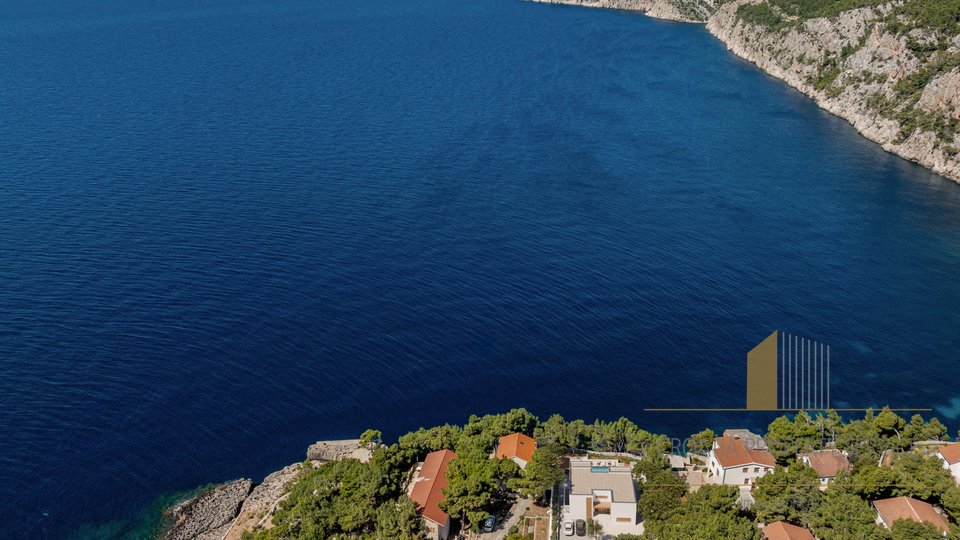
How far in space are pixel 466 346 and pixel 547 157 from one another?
2470 inches

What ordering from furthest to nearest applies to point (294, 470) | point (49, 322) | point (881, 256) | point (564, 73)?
point (564, 73)
point (881, 256)
point (49, 322)
point (294, 470)

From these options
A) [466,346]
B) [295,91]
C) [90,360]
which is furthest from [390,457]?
[295,91]

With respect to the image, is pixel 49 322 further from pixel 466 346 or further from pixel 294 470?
pixel 466 346

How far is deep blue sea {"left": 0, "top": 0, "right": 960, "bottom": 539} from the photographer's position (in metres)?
76.8

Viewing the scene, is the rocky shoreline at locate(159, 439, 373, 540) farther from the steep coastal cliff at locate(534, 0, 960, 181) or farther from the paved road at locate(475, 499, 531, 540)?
the steep coastal cliff at locate(534, 0, 960, 181)

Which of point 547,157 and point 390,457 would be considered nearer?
point 390,457

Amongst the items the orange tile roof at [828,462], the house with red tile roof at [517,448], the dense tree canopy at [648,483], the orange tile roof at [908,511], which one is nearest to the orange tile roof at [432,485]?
the dense tree canopy at [648,483]

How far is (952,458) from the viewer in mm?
62375

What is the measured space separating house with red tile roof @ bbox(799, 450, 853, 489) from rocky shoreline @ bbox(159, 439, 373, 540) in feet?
132

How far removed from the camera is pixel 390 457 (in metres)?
66.2

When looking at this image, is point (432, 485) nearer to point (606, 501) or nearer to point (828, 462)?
A: point (606, 501)

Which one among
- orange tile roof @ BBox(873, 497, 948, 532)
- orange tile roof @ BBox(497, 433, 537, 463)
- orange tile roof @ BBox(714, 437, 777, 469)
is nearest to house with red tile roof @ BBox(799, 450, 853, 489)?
orange tile roof @ BBox(714, 437, 777, 469)

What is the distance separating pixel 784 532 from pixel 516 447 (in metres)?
23.2

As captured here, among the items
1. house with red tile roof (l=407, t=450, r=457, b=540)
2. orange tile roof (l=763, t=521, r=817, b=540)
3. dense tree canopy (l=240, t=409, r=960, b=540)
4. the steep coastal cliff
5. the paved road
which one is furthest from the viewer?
the steep coastal cliff
